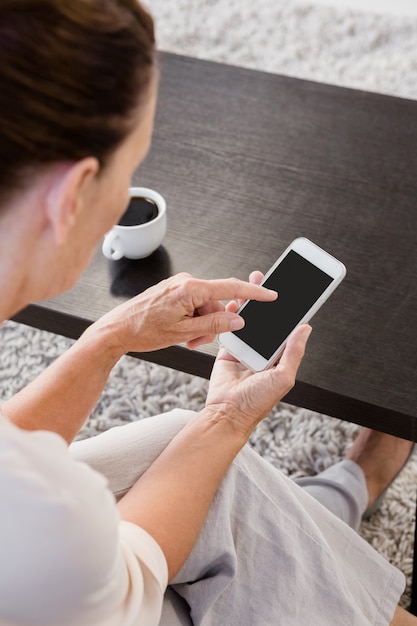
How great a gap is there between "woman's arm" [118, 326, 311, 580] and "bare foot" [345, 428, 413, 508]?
479 millimetres

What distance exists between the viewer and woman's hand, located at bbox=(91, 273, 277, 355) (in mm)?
979

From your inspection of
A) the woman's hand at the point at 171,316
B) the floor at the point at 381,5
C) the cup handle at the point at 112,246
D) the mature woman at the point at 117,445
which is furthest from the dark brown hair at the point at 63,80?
the floor at the point at 381,5

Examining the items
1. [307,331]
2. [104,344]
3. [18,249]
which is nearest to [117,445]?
[104,344]

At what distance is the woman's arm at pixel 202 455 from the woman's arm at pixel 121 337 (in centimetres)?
8

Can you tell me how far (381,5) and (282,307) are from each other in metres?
1.70

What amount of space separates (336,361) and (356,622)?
315mm

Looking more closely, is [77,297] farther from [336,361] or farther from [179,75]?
[179,75]

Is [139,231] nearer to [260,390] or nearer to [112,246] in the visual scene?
[112,246]

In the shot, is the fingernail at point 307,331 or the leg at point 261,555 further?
the fingernail at point 307,331

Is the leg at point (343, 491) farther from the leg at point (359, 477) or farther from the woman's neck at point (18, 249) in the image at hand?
the woman's neck at point (18, 249)

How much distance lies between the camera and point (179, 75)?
55.4 inches

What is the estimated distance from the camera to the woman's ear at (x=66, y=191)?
0.59 metres

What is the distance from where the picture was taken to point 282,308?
103 centimetres

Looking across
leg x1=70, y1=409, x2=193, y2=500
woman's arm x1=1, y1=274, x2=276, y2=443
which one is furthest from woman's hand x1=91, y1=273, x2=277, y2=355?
leg x1=70, y1=409, x2=193, y2=500
